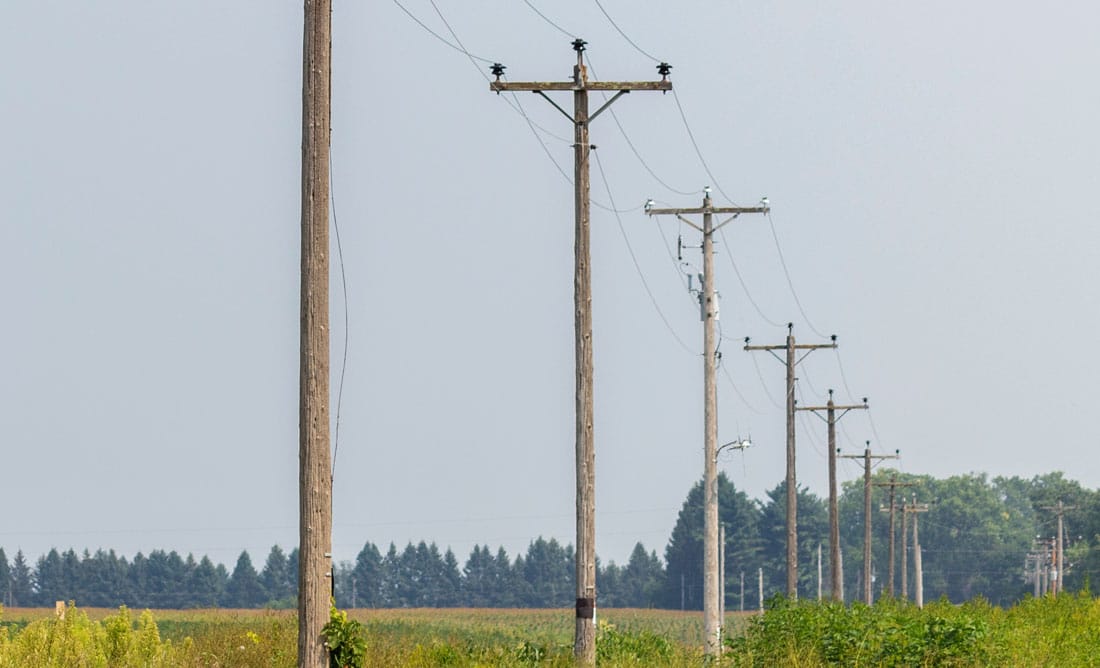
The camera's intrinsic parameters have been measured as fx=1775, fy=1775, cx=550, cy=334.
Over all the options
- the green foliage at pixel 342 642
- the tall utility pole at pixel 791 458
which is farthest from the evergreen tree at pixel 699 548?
the green foliage at pixel 342 642

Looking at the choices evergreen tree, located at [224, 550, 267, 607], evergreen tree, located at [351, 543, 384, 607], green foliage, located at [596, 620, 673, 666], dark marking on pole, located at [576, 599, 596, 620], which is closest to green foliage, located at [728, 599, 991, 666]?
green foliage, located at [596, 620, 673, 666]

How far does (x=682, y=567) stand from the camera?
15162 cm

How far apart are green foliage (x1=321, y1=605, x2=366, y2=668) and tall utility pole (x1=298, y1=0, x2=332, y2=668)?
0.30 ft

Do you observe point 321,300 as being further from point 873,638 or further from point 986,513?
point 986,513

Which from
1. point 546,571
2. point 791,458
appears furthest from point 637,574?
point 791,458

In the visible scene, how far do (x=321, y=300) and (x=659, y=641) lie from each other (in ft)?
50.7

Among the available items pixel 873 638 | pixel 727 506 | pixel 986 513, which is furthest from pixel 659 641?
pixel 986 513

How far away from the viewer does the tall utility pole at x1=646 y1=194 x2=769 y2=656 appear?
36.3 metres

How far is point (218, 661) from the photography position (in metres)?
21.9

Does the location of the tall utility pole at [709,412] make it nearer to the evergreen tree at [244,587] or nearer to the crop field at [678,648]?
the crop field at [678,648]

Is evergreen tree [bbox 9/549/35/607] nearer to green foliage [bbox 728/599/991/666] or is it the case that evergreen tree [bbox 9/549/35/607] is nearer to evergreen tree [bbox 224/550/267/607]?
evergreen tree [bbox 224/550/267/607]

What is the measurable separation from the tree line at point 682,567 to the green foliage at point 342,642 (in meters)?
117

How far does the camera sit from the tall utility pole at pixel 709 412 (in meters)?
36.3

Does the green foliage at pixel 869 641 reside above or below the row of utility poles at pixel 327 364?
below
